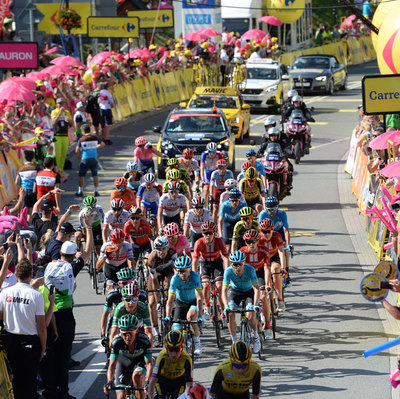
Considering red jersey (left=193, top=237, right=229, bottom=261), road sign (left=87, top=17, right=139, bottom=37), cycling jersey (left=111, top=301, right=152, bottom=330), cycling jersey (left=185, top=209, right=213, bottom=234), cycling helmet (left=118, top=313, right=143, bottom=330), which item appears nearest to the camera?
cycling helmet (left=118, top=313, right=143, bottom=330)

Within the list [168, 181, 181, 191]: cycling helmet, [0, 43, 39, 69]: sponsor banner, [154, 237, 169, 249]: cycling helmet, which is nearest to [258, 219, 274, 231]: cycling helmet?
[154, 237, 169, 249]: cycling helmet

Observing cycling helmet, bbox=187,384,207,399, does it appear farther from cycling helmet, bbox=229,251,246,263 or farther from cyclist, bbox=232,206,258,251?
cyclist, bbox=232,206,258,251

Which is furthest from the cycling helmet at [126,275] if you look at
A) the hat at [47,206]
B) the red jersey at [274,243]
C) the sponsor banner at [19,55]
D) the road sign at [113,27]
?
the road sign at [113,27]

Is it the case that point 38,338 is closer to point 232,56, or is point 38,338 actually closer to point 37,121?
point 37,121

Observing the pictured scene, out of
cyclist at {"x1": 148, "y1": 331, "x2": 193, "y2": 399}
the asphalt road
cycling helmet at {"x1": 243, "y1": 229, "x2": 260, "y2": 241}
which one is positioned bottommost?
the asphalt road

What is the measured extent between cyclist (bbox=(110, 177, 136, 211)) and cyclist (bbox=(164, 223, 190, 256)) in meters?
3.42

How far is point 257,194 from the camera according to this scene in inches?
739

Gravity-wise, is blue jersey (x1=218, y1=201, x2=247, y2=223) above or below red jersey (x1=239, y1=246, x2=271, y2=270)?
above

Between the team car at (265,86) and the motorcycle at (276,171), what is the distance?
16.3 metres

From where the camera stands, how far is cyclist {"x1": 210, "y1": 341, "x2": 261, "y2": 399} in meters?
10.1

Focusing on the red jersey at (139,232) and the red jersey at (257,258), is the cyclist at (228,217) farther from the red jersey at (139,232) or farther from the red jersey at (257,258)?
the red jersey at (257,258)

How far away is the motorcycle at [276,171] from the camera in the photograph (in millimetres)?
21656

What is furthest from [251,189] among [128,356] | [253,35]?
[253,35]

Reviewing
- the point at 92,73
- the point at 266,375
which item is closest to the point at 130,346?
the point at 266,375
